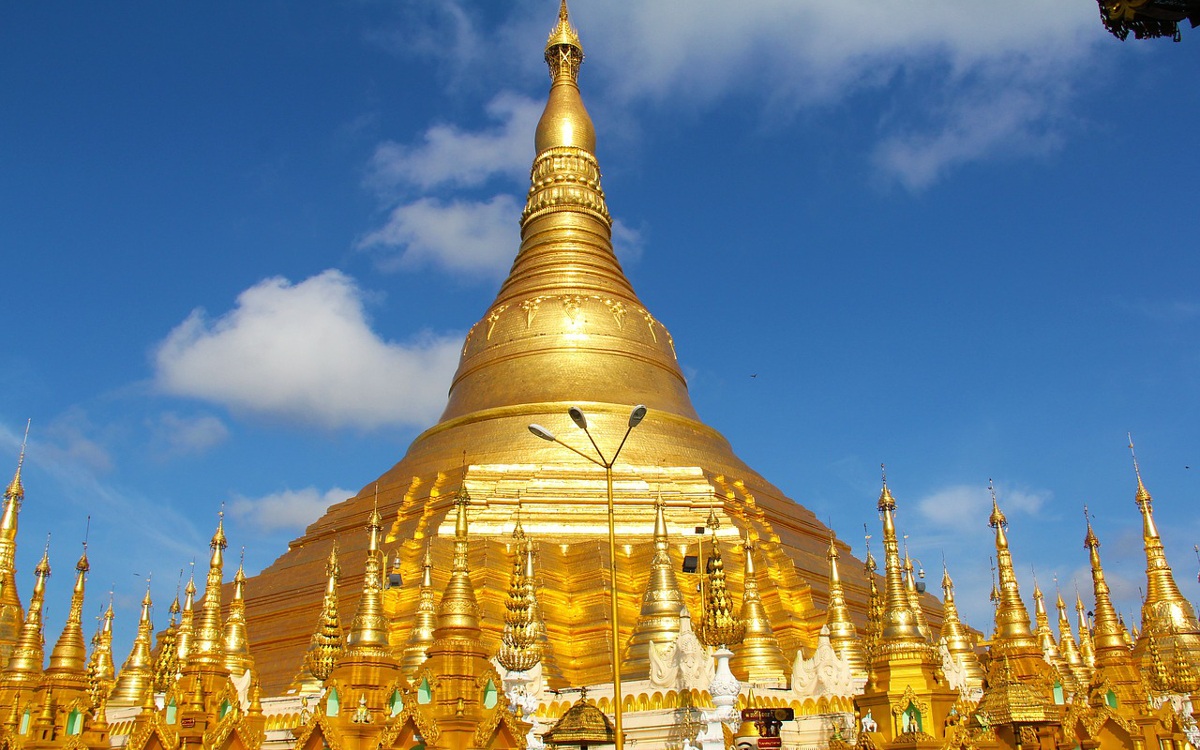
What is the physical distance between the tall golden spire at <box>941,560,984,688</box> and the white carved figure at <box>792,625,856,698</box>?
4.28 metres

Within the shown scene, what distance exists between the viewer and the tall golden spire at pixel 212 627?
16.3 m

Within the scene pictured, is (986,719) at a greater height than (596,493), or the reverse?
(596,493)

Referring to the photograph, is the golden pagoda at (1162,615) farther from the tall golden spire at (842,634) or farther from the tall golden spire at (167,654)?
the tall golden spire at (167,654)

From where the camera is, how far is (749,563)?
1928 centimetres

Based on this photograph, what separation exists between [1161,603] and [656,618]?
12.7 meters

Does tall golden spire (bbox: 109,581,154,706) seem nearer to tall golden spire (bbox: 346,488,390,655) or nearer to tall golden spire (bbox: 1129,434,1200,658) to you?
tall golden spire (bbox: 346,488,390,655)

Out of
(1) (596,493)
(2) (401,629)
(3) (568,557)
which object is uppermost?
(1) (596,493)

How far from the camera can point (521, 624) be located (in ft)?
59.6

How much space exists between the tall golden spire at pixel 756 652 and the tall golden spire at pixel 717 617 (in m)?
0.21

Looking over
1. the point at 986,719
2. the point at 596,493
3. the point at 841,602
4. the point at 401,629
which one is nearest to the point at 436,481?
the point at 596,493

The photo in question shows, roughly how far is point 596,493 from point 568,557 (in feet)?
7.60

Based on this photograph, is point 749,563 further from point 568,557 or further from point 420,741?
point 420,741

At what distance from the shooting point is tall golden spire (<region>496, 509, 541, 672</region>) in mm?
15742

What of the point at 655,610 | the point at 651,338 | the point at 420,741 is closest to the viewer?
the point at 420,741
